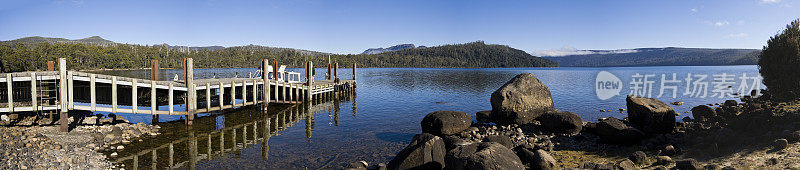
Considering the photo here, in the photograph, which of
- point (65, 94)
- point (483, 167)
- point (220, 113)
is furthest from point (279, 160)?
point (220, 113)

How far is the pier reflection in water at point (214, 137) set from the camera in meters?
15.6

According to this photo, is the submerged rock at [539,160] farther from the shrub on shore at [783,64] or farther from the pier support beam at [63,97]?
the shrub on shore at [783,64]

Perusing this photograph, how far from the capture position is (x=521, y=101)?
74.2ft

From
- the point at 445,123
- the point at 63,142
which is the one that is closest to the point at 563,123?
the point at 445,123

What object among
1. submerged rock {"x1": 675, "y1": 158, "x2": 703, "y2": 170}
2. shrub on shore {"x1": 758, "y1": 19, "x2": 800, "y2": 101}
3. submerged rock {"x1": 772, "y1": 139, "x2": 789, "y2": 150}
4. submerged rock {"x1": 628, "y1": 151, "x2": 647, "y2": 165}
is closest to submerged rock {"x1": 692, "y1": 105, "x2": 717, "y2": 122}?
shrub on shore {"x1": 758, "y1": 19, "x2": 800, "y2": 101}

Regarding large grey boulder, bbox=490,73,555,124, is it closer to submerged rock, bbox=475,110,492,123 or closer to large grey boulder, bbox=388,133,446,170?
submerged rock, bbox=475,110,492,123

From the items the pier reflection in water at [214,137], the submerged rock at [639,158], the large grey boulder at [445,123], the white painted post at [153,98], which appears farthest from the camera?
the white painted post at [153,98]

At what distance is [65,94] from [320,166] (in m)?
14.8

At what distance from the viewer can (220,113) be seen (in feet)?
91.0

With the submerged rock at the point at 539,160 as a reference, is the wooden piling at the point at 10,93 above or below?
above

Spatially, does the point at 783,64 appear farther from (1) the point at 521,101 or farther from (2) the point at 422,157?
(2) the point at 422,157

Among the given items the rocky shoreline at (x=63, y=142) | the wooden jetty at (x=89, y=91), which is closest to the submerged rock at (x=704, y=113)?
the wooden jetty at (x=89, y=91)

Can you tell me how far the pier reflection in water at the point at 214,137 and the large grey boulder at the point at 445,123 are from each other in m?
6.98

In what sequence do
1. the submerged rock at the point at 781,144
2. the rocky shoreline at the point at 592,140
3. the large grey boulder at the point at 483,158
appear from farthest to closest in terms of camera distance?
the submerged rock at the point at 781,144 → the rocky shoreline at the point at 592,140 → the large grey boulder at the point at 483,158
